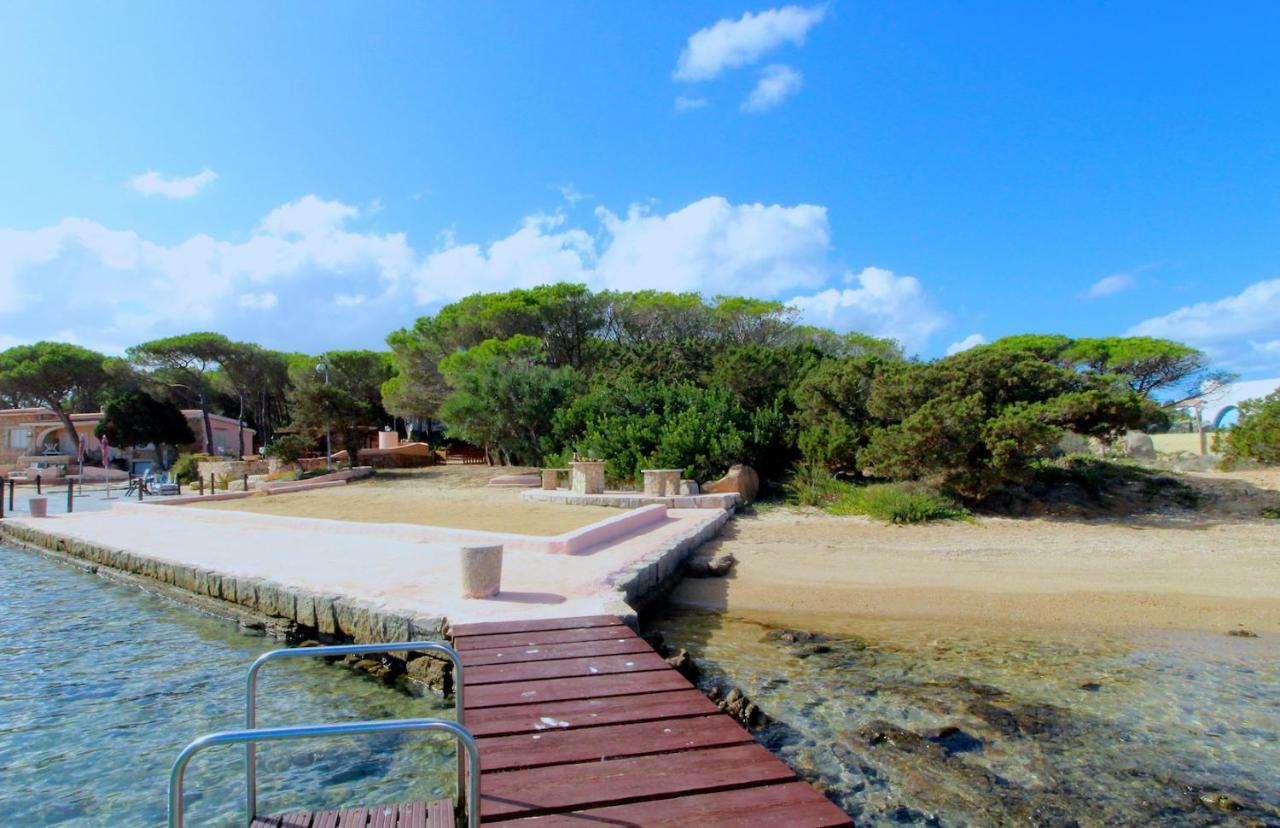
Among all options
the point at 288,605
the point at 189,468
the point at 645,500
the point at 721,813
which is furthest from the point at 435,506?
the point at 189,468

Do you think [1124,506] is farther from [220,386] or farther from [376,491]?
[220,386]

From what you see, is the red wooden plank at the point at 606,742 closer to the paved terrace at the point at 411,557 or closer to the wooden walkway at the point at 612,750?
the wooden walkway at the point at 612,750

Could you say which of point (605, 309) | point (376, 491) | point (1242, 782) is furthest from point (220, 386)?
point (1242, 782)

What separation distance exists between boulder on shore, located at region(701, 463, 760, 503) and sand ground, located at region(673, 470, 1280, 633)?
2399 mm

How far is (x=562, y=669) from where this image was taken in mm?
4859

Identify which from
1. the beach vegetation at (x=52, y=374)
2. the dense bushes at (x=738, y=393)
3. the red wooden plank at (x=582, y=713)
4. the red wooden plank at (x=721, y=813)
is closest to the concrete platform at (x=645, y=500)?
the dense bushes at (x=738, y=393)

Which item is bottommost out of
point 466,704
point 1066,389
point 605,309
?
point 466,704

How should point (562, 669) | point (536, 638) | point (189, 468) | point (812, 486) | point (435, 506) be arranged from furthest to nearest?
point (189, 468), point (435, 506), point (812, 486), point (536, 638), point (562, 669)

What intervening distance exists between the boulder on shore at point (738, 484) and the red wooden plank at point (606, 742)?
12400 mm

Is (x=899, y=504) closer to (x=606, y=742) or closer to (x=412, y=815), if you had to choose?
(x=606, y=742)

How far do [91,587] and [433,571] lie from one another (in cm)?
616

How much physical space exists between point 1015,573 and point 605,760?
26.9ft

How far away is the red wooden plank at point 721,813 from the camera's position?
9.41ft

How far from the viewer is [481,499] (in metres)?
18.8
